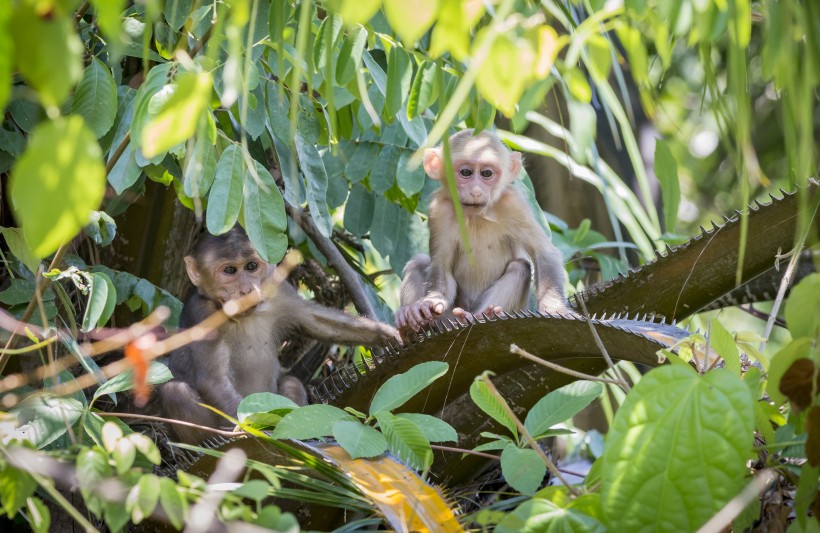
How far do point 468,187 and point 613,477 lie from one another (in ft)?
9.44

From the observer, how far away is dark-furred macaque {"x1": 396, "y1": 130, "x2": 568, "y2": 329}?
16.0 feet

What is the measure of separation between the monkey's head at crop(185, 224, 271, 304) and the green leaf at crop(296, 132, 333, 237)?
0.97m

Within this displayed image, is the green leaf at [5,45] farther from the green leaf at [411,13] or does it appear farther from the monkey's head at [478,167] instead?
the monkey's head at [478,167]

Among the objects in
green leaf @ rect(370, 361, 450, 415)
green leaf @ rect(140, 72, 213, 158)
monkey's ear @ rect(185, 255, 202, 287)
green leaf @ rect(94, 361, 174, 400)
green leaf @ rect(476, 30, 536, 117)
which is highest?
green leaf @ rect(476, 30, 536, 117)

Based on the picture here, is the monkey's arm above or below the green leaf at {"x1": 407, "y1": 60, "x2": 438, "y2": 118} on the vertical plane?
below

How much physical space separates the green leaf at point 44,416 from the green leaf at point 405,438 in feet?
2.99

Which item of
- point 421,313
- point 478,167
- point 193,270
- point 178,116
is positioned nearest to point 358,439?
point 178,116

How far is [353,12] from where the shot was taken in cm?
136

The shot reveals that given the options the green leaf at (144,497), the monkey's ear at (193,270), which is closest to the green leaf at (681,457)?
the green leaf at (144,497)

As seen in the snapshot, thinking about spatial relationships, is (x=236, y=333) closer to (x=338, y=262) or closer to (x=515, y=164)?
(x=338, y=262)

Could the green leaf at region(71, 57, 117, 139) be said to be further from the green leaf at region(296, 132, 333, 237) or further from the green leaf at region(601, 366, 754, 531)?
the green leaf at region(601, 366, 754, 531)

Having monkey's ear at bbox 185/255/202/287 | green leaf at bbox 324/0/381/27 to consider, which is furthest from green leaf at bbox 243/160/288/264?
green leaf at bbox 324/0/381/27

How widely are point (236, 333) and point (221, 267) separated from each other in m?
0.46

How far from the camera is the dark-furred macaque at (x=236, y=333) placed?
15.0ft
